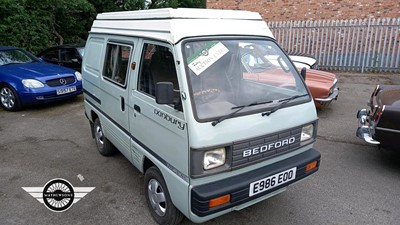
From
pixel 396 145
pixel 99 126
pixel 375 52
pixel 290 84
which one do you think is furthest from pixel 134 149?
pixel 375 52

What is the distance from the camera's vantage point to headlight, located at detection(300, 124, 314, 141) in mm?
2882

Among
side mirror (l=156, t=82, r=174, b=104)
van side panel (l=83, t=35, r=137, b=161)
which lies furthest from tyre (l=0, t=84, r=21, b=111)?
side mirror (l=156, t=82, r=174, b=104)

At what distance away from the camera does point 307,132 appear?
2930mm

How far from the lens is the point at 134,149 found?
10.4 feet

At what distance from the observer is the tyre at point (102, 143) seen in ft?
14.3

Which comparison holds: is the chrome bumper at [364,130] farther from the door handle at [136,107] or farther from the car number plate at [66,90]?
the car number plate at [66,90]

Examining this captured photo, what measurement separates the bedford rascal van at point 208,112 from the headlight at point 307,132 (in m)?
0.01

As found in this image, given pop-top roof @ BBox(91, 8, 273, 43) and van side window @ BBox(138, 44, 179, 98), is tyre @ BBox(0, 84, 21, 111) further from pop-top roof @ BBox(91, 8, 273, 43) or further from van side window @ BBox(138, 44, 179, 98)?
van side window @ BBox(138, 44, 179, 98)

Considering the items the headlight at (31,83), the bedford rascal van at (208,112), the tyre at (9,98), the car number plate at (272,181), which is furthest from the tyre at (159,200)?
the tyre at (9,98)

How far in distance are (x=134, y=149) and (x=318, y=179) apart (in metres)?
2.32

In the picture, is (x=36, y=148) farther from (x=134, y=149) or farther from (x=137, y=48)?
(x=137, y=48)

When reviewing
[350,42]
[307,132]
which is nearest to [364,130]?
[307,132]

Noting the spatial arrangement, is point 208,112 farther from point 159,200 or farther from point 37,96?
point 37,96

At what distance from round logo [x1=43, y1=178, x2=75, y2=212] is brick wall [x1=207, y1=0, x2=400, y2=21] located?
13103 millimetres
